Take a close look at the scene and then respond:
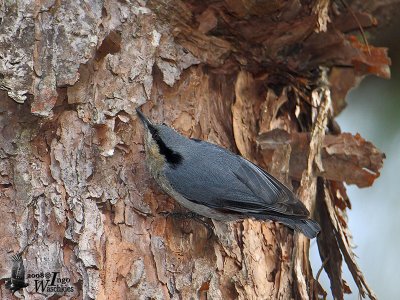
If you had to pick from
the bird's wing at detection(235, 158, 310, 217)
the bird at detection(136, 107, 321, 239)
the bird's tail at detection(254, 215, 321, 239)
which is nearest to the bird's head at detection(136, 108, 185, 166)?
the bird at detection(136, 107, 321, 239)

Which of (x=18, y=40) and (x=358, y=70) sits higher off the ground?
(x=358, y=70)

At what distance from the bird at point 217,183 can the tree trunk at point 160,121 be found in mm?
56

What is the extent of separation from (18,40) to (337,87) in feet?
5.76

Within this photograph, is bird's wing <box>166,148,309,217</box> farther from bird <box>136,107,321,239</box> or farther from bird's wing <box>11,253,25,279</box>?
bird's wing <box>11,253,25,279</box>

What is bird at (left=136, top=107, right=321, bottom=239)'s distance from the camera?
8.33 ft

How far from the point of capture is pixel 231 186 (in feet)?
8.50

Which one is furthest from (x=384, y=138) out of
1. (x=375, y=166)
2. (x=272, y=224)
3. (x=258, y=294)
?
(x=258, y=294)

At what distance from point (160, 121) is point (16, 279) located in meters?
0.85

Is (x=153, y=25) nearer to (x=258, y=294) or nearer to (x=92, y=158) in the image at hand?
(x=92, y=158)

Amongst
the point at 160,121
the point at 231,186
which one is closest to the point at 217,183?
the point at 231,186

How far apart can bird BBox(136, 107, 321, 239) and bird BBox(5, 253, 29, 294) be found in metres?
0.62

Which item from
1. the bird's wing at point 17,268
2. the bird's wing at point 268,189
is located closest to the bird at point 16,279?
the bird's wing at point 17,268

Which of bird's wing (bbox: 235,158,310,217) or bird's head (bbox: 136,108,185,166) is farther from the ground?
bird's head (bbox: 136,108,185,166)

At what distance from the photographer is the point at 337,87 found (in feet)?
11.5
